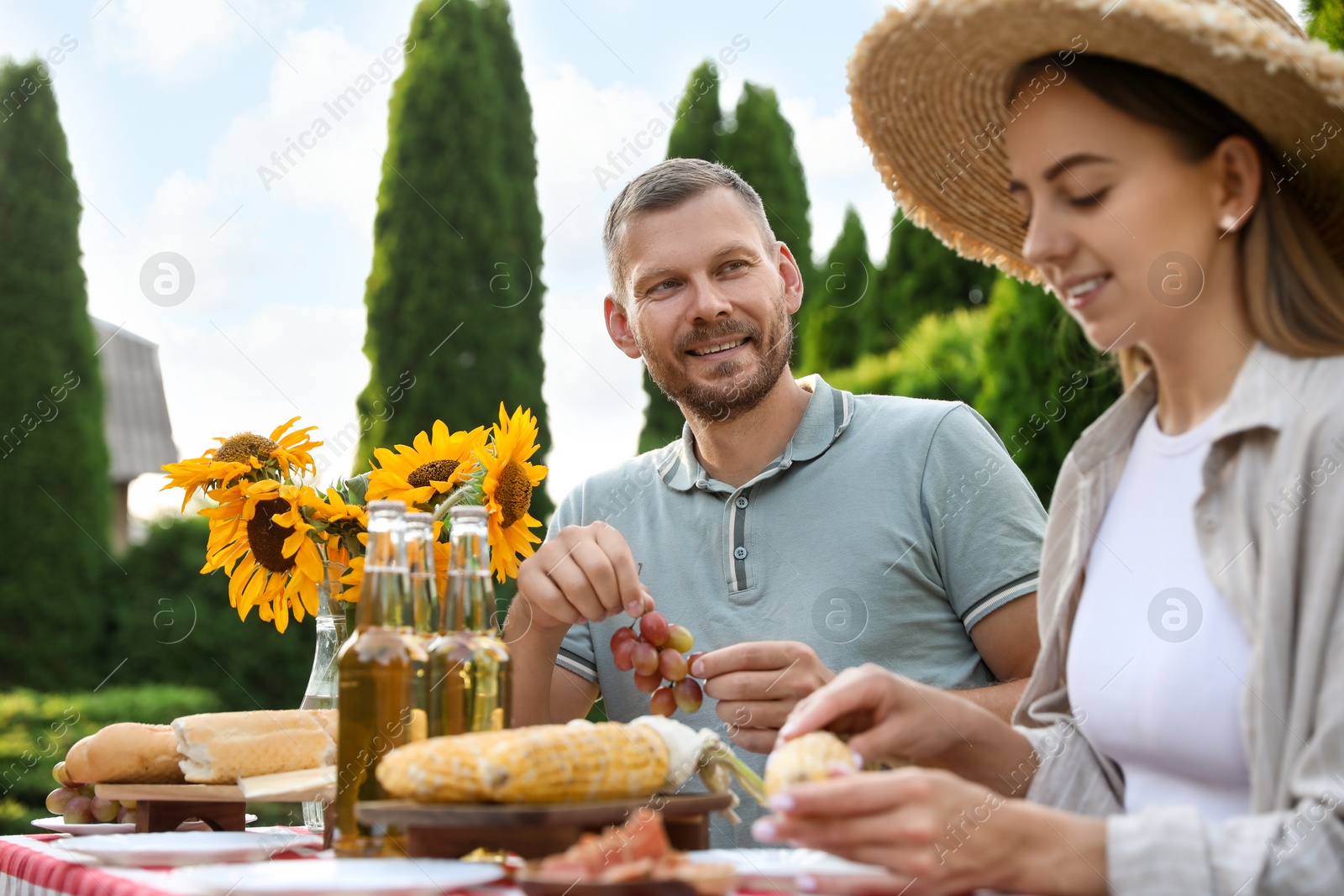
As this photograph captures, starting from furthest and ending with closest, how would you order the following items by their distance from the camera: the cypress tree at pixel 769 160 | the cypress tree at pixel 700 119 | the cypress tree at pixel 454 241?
the cypress tree at pixel 769 160
the cypress tree at pixel 700 119
the cypress tree at pixel 454 241

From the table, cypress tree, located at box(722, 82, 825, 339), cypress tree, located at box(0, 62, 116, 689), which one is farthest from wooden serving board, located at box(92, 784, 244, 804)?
cypress tree, located at box(722, 82, 825, 339)

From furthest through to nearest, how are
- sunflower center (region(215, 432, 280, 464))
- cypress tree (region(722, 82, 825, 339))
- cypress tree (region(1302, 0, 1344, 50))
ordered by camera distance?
cypress tree (region(722, 82, 825, 339)) → cypress tree (region(1302, 0, 1344, 50)) → sunflower center (region(215, 432, 280, 464))

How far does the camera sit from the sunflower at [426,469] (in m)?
1.91

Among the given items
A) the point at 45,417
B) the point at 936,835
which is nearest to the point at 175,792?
the point at 936,835

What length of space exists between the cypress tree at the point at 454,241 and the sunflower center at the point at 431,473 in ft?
27.6

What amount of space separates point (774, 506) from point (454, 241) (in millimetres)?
8724

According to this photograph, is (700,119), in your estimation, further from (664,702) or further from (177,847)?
(177,847)

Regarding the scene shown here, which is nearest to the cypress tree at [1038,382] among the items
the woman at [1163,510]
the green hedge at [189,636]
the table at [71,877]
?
the woman at [1163,510]

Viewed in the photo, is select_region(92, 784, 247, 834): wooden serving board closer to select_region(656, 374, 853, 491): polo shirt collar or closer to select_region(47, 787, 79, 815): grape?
select_region(47, 787, 79, 815): grape

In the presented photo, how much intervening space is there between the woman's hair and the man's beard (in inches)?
52.1

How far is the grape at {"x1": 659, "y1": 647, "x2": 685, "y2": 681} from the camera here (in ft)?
5.92

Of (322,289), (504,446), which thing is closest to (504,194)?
(322,289)

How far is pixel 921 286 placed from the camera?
13.0 m

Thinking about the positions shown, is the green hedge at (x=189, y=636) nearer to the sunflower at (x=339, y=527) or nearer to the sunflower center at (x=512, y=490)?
the sunflower at (x=339, y=527)
